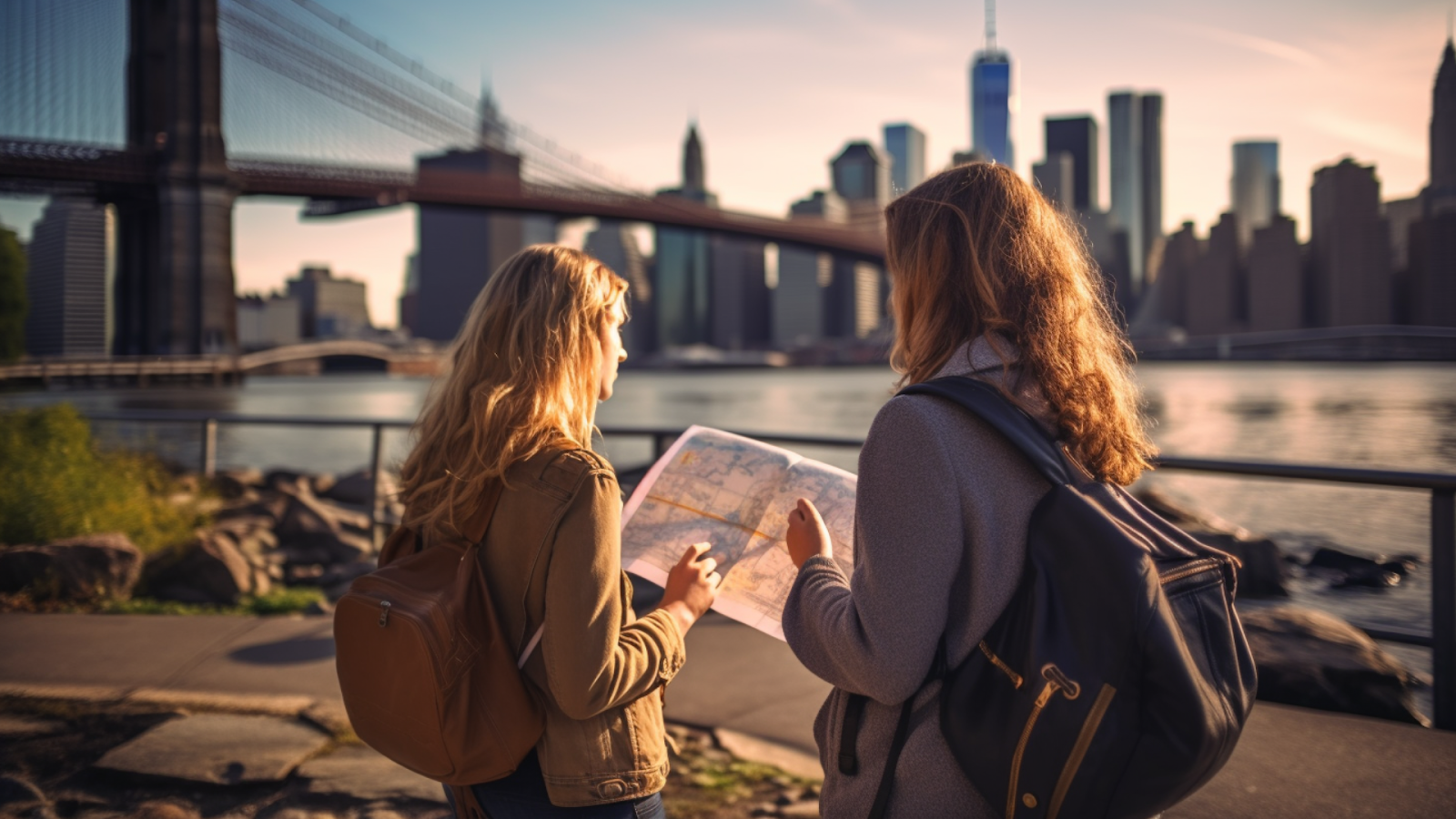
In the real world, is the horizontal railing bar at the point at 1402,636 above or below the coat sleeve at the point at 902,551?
below

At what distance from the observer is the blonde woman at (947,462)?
1184 millimetres

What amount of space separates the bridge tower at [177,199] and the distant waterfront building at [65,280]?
610cm

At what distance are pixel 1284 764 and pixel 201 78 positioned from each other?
33.7 metres

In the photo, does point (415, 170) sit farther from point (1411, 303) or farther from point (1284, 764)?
point (1284, 764)

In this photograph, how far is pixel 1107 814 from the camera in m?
1.12

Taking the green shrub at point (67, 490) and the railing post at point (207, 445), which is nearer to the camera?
the green shrub at point (67, 490)

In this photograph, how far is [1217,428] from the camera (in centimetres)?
2838

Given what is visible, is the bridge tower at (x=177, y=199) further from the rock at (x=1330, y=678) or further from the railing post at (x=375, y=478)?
the rock at (x=1330, y=678)

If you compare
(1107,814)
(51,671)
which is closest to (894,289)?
(1107,814)

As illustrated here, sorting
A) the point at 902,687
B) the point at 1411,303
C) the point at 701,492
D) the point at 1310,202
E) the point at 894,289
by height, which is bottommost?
the point at 902,687

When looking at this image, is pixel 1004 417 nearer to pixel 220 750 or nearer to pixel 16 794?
pixel 220 750

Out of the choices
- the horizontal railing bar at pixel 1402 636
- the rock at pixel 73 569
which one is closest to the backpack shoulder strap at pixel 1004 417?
the horizontal railing bar at pixel 1402 636

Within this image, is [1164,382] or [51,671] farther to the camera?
[1164,382]

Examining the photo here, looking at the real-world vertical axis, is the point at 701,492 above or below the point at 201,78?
below
